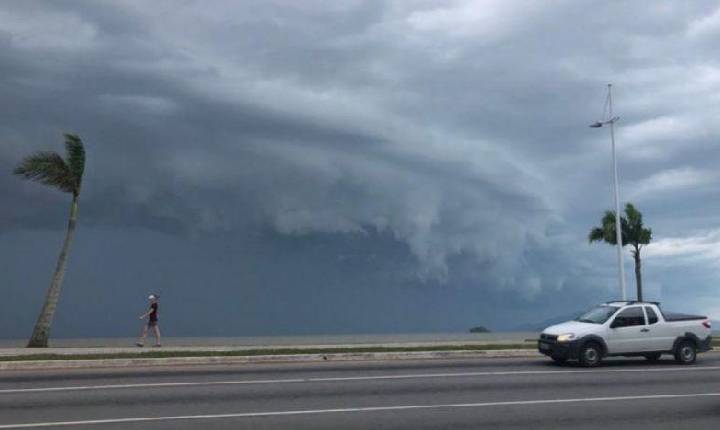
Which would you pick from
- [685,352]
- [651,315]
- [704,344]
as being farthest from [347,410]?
[704,344]

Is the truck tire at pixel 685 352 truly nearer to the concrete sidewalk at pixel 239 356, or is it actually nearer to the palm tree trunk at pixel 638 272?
the concrete sidewalk at pixel 239 356

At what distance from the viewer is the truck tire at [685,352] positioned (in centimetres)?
2072

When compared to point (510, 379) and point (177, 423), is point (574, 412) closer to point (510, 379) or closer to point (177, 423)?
point (510, 379)

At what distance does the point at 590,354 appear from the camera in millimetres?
19562

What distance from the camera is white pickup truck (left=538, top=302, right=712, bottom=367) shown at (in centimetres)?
1955

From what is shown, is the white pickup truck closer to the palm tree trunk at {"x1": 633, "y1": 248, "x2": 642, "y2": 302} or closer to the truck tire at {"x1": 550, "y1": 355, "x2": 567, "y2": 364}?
the truck tire at {"x1": 550, "y1": 355, "x2": 567, "y2": 364}

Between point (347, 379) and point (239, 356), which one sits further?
point (239, 356)

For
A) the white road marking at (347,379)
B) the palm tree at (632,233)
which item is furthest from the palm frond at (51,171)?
the palm tree at (632,233)

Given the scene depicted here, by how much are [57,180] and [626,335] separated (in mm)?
19043

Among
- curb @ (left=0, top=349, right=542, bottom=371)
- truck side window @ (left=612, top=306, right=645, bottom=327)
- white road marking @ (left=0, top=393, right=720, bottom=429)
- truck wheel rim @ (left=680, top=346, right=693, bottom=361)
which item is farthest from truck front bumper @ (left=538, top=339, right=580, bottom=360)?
white road marking @ (left=0, top=393, right=720, bottom=429)

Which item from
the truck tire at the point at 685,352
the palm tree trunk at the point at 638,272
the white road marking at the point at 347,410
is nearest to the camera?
the white road marking at the point at 347,410

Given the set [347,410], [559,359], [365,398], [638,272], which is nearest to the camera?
[347,410]

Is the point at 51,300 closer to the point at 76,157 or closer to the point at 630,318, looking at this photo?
the point at 76,157

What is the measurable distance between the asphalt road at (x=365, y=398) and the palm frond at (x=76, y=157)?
9997 mm
